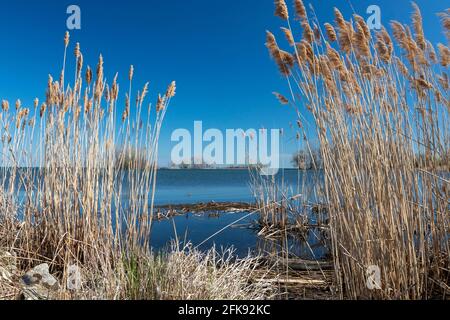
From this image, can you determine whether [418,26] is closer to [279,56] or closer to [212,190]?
[279,56]

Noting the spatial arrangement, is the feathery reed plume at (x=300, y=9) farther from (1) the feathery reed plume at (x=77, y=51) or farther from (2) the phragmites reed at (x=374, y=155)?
(1) the feathery reed plume at (x=77, y=51)

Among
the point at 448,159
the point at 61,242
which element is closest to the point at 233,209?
the point at 61,242

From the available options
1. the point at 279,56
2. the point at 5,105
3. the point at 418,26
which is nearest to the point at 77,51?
the point at 5,105

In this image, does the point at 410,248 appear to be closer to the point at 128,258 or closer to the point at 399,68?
the point at 399,68

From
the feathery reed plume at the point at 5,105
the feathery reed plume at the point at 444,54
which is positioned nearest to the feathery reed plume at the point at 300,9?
the feathery reed plume at the point at 444,54

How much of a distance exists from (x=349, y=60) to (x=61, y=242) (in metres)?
2.63

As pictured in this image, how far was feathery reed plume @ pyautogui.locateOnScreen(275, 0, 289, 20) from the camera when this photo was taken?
2.25 meters

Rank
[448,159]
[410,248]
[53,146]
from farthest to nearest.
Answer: [53,146] → [448,159] → [410,248]

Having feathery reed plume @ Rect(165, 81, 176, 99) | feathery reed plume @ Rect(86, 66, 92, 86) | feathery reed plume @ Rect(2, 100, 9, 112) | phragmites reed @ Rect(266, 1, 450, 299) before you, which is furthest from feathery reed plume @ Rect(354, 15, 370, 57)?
feathery reed plume @ Rect(2, 100, 9, 112)

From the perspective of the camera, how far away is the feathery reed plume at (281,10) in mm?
2252

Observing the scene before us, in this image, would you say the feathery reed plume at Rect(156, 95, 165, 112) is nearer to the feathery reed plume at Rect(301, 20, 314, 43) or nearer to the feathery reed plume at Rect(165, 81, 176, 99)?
the feathery reed plume at Rect(165, 81, 176, 99)
